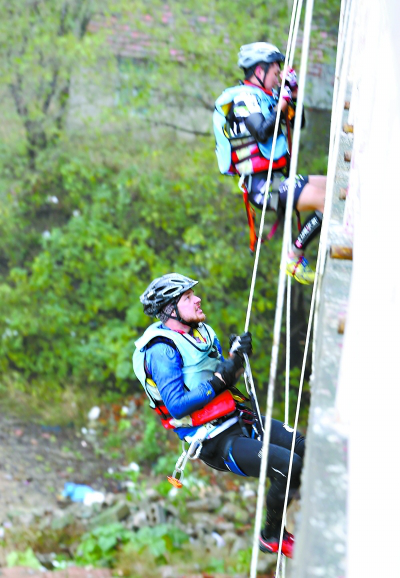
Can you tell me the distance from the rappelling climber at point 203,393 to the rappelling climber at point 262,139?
0.57 m

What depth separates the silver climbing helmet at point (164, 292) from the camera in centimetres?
313

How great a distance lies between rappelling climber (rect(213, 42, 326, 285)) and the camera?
11.2ft

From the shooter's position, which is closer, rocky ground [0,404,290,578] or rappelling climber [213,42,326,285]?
rappelling climber [213,42,326,285]

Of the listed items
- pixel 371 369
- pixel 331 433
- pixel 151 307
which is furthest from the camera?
pixel 151 307

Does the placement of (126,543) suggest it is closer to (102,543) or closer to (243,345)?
(102,543)

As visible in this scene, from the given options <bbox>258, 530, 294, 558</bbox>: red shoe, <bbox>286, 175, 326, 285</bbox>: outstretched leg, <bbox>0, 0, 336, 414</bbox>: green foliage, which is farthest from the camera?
<bbox>0, 0, 336, 414</bbox>: green foliage

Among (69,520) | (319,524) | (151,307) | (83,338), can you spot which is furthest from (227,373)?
(83,338)

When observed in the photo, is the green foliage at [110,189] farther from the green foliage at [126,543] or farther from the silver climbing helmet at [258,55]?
the silver climbing helmet at [258,55]

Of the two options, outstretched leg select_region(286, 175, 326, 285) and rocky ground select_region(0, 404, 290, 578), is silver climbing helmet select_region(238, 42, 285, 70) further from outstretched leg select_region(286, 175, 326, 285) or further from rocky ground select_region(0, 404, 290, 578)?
rocky ground select_region(0, 404, 290, 578)

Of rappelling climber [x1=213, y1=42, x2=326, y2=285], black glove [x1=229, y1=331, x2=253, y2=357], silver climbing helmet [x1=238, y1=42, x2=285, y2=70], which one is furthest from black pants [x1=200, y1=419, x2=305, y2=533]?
silver climbing helmet [x1=238, y1=42, x2=285, y2=70]

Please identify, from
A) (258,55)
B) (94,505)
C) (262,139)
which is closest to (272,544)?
(262,139)

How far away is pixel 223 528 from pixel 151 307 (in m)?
4.98

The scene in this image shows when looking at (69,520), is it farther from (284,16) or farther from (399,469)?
(399,469)

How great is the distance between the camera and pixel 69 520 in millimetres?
7621
